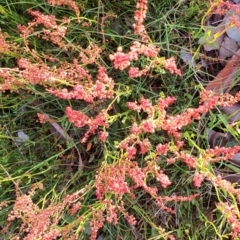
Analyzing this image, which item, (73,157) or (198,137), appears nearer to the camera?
(198,137)

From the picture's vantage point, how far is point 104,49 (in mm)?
1995

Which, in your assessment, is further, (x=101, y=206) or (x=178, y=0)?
(x=178, y=0)

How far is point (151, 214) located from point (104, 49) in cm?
76

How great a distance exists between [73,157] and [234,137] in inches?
28.6

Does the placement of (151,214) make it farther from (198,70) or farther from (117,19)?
(117,19)

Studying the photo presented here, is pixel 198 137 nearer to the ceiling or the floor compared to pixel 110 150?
nearer to the ceiling

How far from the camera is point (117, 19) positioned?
6.68 feet

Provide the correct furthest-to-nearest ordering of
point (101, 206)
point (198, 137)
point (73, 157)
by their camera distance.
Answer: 1. point (73, 157)
2. point (198, 137)
3. point (101, 206)

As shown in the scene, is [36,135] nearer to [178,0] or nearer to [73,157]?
[73,157]

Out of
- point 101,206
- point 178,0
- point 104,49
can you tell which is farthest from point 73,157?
point 178,0

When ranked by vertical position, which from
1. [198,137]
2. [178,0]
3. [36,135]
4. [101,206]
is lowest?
[36,135]

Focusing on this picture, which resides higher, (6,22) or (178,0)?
(178,0)

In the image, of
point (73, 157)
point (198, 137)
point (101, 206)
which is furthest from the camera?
point (73, 157)

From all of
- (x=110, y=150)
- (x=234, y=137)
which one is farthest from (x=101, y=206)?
(x=234, y=137)
